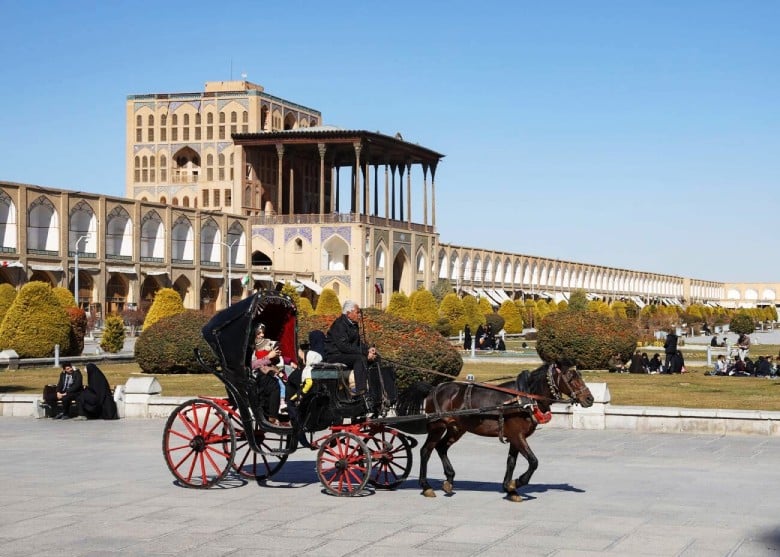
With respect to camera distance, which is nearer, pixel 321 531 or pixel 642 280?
pixel 321 531

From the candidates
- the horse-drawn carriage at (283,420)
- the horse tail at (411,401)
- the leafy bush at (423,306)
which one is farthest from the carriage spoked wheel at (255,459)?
the leafy bush at (423,306)

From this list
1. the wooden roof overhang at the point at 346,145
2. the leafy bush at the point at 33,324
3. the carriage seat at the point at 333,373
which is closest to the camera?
the carriage seat at the point at 333,373

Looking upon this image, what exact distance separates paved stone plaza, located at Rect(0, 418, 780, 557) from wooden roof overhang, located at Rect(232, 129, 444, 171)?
58.3 meters

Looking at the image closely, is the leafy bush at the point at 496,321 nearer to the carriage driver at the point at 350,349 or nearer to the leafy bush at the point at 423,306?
the leafy bush at the point at 423,306

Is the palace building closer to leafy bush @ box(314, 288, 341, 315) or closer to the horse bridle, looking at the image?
leafy bush @ box(314, 288, 341, 315)

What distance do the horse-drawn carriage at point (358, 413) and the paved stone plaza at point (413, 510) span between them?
0.94ft

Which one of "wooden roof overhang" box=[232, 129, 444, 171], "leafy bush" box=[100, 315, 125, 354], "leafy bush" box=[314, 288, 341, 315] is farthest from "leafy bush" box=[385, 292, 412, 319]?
"wooden roof overhang" box=[232, 129, 444, 171]

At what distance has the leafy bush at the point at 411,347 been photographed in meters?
18.4

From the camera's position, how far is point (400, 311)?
5159cm

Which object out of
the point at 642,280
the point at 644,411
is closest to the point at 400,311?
the point at 644,411

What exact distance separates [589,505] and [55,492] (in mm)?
4481

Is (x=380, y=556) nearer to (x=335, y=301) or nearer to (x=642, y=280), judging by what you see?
(x=335, y=301)

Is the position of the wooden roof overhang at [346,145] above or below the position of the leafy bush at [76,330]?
above

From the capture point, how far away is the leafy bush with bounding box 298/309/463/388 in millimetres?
18375
